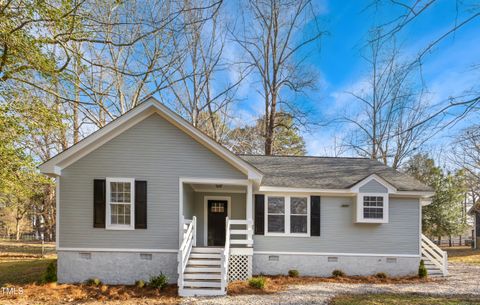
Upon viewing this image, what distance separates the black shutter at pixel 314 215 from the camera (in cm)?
1098

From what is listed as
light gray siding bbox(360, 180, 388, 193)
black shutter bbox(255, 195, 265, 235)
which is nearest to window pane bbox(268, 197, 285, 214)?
black shutter bbox(255, 195, 265, 235)

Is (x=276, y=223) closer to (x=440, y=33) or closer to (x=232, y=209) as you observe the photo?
(x=232, y=209)

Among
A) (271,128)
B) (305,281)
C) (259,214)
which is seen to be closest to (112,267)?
(259,214)

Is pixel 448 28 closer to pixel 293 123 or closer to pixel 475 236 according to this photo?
pixel 293 123

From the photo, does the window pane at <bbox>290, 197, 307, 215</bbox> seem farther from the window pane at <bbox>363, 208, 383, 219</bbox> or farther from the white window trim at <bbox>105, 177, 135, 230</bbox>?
the white window trim at <bbox>105, 177, 135, 230</bbox>

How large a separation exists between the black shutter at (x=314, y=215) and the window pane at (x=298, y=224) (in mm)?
276

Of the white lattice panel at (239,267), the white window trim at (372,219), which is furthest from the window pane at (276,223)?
the white window trim at (372,219)

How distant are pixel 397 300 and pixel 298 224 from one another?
13.6ft

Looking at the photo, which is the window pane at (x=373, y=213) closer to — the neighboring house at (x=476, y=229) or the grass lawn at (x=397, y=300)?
the grass lawn at (x=397, y=300)

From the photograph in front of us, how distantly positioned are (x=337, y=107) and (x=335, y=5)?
18758 mm

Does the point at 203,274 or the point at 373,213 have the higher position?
the point at 373,213

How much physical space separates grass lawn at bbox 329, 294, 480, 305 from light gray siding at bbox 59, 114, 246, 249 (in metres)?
4.86

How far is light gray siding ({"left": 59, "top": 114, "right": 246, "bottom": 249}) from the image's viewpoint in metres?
9.36

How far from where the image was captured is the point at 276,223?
1112cm
